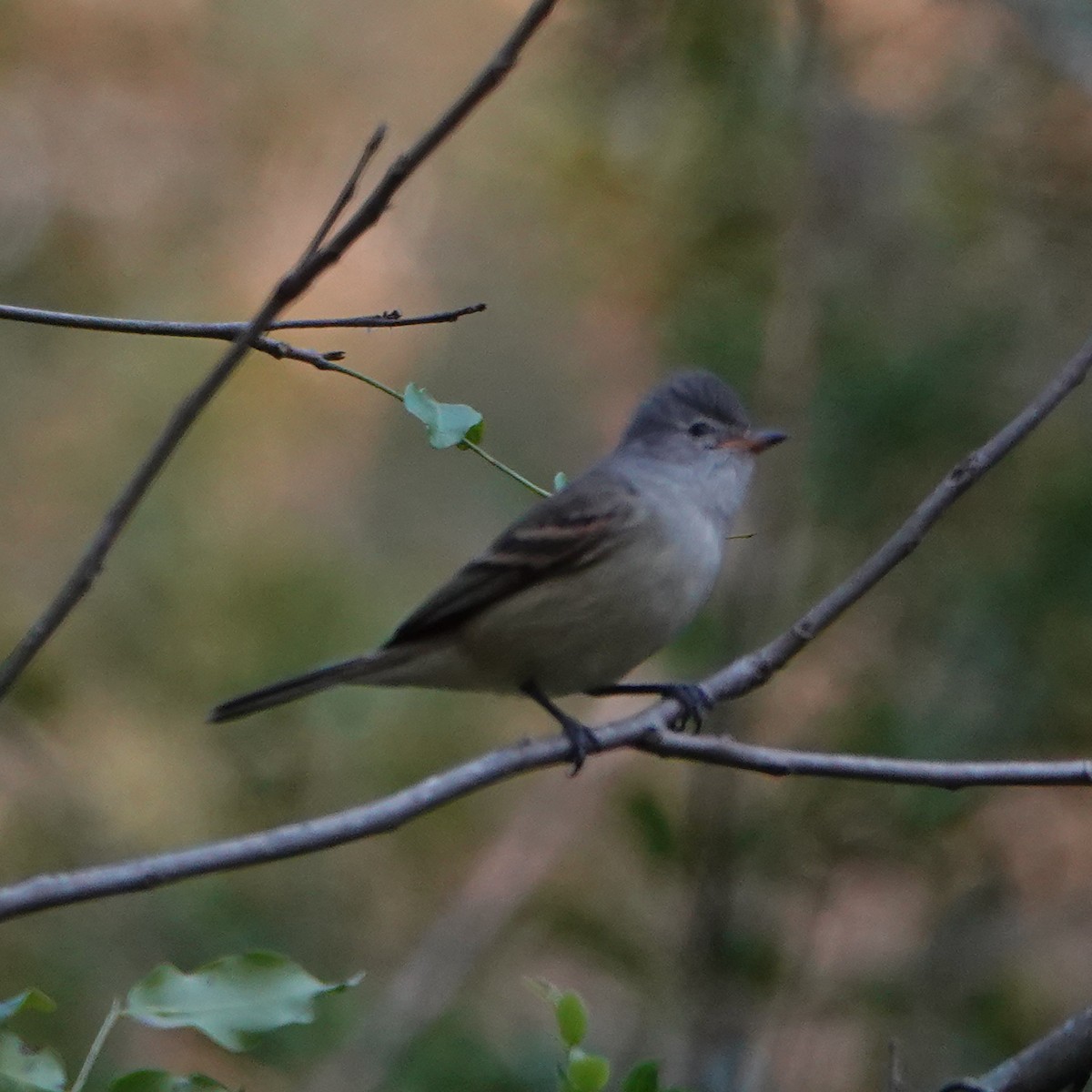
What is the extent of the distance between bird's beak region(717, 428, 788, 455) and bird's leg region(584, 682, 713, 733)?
0.82 meters

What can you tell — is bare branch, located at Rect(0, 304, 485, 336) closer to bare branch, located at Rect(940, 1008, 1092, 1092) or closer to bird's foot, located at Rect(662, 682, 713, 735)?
bird's foot, located at Rect(662, 682, 713, 735)

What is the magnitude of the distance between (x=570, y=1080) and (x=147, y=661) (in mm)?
4716

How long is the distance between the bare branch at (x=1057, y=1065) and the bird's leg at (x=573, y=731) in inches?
35.4

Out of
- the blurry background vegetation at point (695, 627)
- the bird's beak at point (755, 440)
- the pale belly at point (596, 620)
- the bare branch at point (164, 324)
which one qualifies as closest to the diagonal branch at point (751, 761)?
the bare branch at point (164, 324)

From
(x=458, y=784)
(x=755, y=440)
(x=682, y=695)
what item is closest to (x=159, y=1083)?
(x=458, y=784)

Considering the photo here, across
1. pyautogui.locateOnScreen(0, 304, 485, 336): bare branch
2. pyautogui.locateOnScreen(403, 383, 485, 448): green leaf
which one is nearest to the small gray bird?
pyautogui.locateOnScreen(403, 383, 485, 448): green leaf

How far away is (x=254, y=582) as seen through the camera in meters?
6.28

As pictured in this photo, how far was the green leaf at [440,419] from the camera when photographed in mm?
2695

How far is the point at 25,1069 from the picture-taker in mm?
1826

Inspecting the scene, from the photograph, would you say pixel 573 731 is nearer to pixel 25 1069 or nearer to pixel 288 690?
pixel 288 690

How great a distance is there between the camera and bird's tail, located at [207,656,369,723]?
406cm

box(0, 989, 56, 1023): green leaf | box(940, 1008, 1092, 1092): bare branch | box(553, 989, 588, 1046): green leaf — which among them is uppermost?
box(940, 1008, 1092, 1092): bare branch

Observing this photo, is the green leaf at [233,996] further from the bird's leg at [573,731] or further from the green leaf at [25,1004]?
the bird's leg at [573,731]

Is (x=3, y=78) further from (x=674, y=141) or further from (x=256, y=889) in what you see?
(x=256, y=889)
